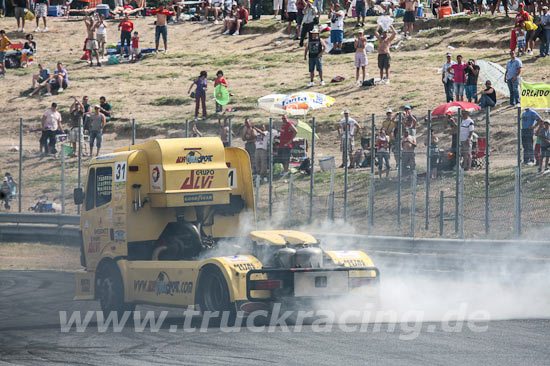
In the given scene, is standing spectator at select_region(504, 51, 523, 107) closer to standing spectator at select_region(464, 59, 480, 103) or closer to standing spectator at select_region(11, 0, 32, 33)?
standing spectator at select_region(464, 59, 480, 103)

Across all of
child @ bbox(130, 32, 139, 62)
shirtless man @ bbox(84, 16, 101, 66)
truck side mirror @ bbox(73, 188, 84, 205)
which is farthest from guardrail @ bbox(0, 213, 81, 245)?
child @ bbox(130, 32, 139, 62)

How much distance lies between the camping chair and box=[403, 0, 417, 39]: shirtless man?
19369 mm

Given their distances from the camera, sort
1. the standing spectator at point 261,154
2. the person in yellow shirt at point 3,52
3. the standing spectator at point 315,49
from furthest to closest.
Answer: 1. the person in yellow shirt at point 3,52
2. the standing spectator at point 315,49
3. the standing spectator at point 261,154

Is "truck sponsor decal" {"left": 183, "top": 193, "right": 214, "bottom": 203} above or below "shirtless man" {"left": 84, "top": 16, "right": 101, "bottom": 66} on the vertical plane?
below

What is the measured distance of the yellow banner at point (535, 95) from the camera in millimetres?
23109

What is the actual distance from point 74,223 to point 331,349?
13.2 metres

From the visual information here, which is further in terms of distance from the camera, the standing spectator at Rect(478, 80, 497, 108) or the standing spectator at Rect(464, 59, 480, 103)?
the standing spectator at Rect(464, 59, 480, 103)

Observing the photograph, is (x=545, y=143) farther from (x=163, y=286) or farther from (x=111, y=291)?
(x=111, y=291)

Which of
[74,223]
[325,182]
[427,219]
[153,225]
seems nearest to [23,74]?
[74,223]

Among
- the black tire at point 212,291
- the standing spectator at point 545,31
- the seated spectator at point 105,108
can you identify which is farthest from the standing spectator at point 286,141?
the standing spectator at point 545,31

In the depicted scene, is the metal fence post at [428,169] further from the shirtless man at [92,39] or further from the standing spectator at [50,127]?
the shirtless man at [92,39]

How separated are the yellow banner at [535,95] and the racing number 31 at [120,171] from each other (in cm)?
1284

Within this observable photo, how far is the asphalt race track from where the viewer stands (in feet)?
29.6

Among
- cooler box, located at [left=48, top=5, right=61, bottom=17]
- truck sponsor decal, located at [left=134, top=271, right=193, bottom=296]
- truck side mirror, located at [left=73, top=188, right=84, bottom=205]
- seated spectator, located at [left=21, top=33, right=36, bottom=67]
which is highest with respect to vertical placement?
cooler box, located at [left=48, top=5, right=61, bottom=17]
